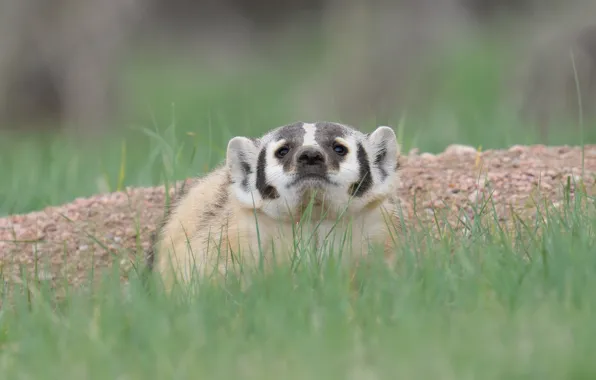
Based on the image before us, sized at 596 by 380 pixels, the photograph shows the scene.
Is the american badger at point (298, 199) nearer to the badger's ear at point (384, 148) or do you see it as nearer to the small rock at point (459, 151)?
the badger's ear at point (384, 148)

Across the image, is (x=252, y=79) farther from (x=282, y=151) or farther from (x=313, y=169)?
(x=313, y=169)

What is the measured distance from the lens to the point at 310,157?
17.0ft

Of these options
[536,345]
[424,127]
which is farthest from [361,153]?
[424,127]

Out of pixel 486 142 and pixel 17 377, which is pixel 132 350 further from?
Answer: pixel 486 142

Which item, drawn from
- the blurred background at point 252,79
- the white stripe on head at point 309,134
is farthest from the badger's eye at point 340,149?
the blurred background at point 252,79

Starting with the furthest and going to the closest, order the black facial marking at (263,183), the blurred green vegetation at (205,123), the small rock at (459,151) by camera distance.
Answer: the blurred green vegetation at (205,123) → the small rock at (459,151) → the black facial marking at (263,183)

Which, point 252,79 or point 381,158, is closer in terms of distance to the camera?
point 381,158

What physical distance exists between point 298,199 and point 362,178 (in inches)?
13.6

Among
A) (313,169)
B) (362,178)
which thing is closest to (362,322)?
(313,169)

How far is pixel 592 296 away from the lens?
3859mm

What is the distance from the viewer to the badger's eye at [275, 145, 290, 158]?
5457 mm

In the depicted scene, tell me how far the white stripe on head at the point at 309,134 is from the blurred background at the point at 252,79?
109 centimetres

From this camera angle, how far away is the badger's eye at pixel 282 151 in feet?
17.9

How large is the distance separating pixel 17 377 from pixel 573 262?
1999 mm
